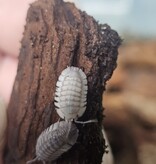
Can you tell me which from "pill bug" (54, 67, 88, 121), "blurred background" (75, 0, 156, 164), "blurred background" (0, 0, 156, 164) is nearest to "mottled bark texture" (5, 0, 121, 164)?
"pill bug" (54, 67, 88, 121)

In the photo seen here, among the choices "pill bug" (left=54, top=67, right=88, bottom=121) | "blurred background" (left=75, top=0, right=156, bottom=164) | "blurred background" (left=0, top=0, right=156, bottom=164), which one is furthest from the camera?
"blurred background" (left=75, top=0, right=156, bottom=164)

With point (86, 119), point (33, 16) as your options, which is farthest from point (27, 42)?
point (86, 119)

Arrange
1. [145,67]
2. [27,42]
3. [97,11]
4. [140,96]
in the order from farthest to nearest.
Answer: [97,11], [145,67], [140,96], [27,42]

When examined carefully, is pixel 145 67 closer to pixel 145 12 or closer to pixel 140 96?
pixel 140 96

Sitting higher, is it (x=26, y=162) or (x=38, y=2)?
(x=38, y=2)

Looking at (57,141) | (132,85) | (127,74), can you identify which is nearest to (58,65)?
(57,141)

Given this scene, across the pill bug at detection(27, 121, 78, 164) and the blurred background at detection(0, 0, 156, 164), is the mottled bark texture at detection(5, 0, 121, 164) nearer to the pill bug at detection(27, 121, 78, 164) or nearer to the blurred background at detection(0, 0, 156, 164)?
the pill bug at detection(27, 121, 78, 164)

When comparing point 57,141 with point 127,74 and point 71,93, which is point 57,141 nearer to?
point 71,93
